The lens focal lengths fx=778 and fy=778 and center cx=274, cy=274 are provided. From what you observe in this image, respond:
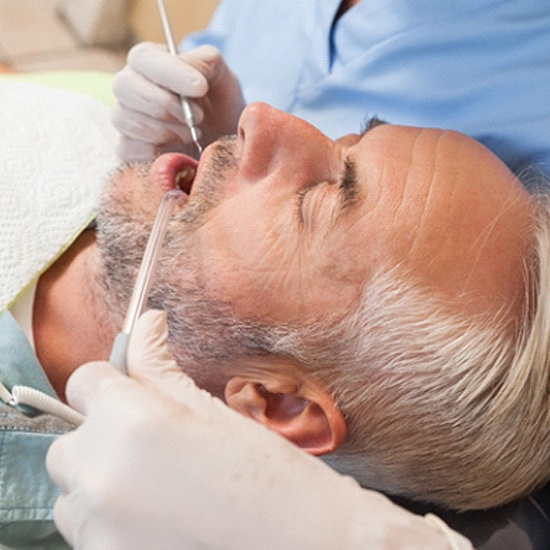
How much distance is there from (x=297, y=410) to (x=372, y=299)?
0.62 feet

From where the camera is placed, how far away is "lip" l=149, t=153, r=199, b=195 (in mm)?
1168

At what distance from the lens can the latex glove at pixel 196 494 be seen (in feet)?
2.48

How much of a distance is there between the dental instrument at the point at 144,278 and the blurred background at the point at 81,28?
4.86 ft

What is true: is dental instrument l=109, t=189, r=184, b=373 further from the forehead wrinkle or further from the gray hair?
the forehead wrinkle

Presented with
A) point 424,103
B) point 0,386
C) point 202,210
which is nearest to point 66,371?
point 0,386

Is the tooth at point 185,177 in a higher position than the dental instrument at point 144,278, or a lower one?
higher

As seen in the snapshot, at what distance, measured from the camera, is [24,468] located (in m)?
0.99

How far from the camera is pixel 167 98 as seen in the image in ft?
4.34

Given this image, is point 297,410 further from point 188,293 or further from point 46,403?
point 46,403

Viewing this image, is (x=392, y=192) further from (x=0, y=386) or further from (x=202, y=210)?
(x=0, y=386)

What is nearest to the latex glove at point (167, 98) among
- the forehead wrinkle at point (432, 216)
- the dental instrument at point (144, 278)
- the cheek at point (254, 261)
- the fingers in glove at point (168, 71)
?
the fingers in glove at point (168, 71)

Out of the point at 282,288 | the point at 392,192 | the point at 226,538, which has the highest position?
the point at 392,192

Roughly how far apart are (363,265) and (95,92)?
0.88 meters

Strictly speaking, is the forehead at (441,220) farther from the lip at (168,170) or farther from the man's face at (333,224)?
the lip at (168,170)
